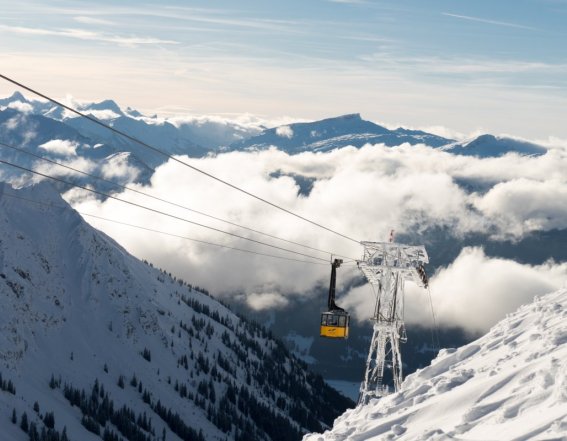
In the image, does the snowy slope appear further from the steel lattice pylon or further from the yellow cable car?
the yellow cable car

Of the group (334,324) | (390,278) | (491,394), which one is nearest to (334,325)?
(334,324)

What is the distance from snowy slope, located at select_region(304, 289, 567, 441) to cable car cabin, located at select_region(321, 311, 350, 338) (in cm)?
3638

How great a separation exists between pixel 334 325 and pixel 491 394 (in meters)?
47.0

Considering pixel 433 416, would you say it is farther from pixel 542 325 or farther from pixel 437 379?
pixel 542 325

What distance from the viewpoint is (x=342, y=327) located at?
72875 millimetres

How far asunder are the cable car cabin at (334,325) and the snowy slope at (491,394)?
3638 centimetres

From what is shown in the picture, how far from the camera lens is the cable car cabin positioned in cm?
7250

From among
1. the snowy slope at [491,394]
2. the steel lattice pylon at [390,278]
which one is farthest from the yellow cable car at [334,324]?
the snowy slope at [491,394]

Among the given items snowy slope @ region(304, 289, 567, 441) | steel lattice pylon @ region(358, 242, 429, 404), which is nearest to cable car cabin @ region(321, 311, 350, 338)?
steel lattice pylon @ region(358, 242, 429, 404)

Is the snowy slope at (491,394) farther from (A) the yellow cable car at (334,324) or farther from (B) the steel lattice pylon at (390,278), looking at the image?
(A) the yellow cable car at (334,324)

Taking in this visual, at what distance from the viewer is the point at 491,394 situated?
2586 centimetres

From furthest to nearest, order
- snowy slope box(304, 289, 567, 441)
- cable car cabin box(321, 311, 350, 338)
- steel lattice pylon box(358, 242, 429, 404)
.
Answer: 1. cable car cabin box(321, 311, 350, 338)
2. steel lattice pylon box(358, 242, 429, 404)
3. snowy slope box(304, 289, 567, 441)

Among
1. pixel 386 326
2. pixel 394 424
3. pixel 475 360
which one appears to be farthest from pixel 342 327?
pixel 394 424

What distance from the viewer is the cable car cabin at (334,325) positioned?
72.5m
